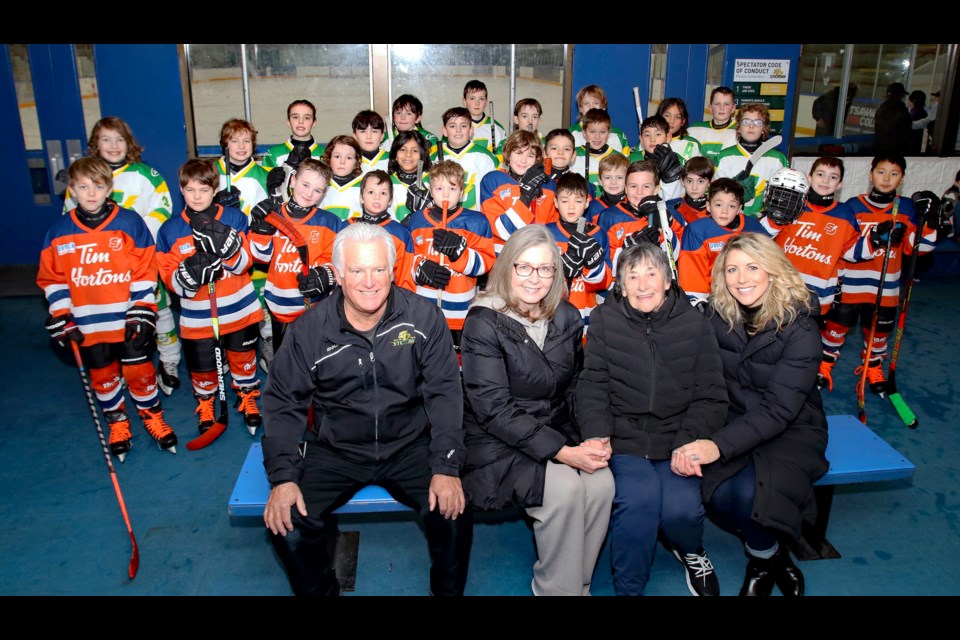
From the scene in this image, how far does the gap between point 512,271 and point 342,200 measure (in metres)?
1.82

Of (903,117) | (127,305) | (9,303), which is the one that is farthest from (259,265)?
(903,117)

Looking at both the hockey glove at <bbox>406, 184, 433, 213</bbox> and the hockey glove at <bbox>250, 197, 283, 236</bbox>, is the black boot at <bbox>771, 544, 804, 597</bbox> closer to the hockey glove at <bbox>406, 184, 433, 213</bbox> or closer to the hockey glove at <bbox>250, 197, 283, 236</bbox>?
the hockey glove at <bbox>406, 184, 433, 213</bbox>

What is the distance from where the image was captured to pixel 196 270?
3.43m

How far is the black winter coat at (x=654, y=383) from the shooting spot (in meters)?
2.65

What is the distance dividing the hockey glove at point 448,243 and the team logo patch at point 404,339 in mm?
1047

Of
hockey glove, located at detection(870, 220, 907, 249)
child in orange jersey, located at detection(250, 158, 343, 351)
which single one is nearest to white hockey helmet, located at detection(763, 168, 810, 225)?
hockey glove, located at detection(870, 220, 907, 249)

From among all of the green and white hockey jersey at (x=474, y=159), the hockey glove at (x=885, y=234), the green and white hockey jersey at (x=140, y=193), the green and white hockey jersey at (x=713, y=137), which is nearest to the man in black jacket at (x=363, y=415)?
the green and white hockey jersey at (x=140, y=193)

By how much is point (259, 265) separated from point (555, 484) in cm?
270

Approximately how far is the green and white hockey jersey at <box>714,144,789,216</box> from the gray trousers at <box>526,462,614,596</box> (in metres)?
3.13

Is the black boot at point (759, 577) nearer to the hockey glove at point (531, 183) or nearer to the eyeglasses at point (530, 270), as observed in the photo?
the eyeglasses at point (530, 270)

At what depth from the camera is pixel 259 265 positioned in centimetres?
438

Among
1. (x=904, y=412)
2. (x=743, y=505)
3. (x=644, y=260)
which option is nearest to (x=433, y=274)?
(x=644, y=260)

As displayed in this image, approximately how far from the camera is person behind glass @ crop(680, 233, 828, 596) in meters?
2.54

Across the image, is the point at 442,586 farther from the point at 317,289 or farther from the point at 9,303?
the point at 9,303
